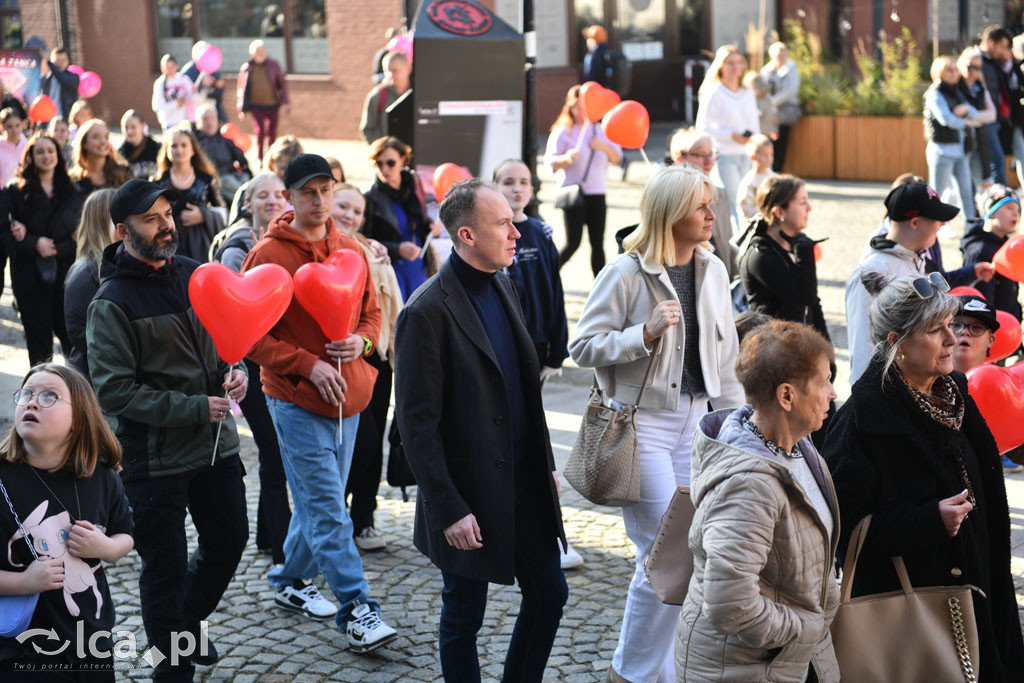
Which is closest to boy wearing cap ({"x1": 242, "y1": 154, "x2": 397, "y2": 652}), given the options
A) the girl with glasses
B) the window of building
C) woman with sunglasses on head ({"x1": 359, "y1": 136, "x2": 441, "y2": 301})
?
the girl with glasses

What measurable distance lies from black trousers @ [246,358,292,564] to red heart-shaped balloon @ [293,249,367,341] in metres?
0.90

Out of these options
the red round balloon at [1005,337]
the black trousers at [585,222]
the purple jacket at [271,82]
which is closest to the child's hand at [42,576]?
the red round balloon at [1005,337]

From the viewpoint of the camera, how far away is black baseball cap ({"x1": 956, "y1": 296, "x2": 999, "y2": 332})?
191 inches

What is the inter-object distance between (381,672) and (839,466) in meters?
2.22

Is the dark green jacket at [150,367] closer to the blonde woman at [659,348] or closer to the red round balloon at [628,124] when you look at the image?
the blonde woman at [659,348]

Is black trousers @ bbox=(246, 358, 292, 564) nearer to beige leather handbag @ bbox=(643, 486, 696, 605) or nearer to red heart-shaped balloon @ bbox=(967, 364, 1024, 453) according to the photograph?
beige leather handbag @ bbox=(643, 486, 696, 605)

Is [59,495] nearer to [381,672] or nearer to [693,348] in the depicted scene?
[381,672]

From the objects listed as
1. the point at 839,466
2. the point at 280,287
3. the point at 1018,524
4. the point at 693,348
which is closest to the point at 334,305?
the point at 280,287

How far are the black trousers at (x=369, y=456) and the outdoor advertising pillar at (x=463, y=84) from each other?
3.24 m

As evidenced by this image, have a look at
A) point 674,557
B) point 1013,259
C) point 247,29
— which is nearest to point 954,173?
point 1013,259

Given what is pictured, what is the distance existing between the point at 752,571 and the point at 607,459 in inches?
59.1

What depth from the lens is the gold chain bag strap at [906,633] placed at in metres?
3.78

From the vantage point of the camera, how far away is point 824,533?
3441 mm

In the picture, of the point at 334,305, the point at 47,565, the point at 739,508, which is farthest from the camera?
the point at 334,305
